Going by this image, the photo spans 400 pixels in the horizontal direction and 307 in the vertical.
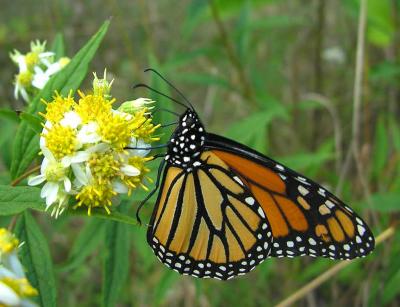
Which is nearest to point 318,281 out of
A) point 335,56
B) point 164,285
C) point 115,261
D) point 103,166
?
point 164,285

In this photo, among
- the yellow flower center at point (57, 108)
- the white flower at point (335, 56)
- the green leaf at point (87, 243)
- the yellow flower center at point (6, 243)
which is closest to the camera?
the yellow flower center at point (6, 243)

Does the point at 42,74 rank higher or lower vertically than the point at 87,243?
higher

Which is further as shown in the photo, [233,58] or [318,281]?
[233,58]

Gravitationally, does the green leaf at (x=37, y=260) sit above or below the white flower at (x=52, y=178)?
below

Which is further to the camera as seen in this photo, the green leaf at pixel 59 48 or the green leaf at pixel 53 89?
the green leaf at pixel 59 48

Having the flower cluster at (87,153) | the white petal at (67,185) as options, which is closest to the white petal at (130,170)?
the flower cluster at (87,153)

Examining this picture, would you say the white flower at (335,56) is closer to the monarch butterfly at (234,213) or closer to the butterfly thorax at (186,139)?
the monarch butterfly at (234,213)

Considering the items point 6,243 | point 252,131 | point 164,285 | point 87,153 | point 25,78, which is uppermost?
point 25,78

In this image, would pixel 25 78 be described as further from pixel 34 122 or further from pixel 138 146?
pixel 138 146
